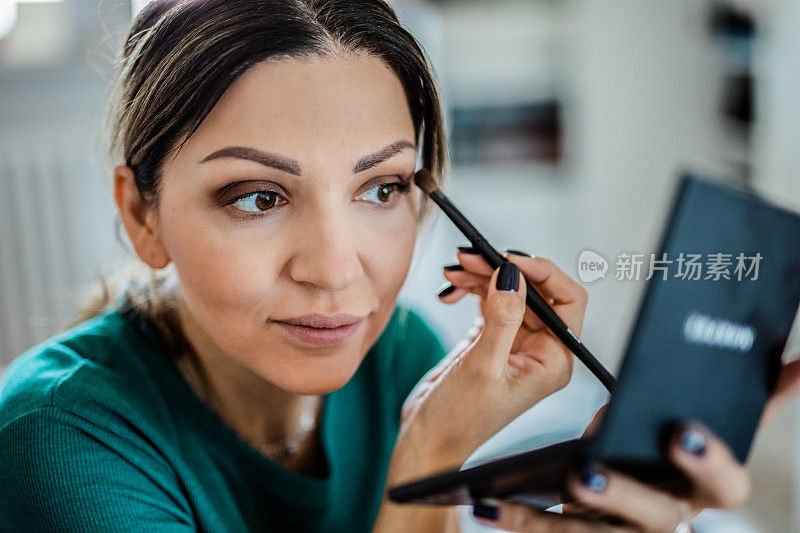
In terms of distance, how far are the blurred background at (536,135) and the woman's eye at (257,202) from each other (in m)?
1.52

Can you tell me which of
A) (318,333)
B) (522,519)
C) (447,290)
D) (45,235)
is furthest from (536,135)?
(522,519)

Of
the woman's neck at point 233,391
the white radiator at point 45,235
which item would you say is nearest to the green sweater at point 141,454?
the woman's neck at point 233,391

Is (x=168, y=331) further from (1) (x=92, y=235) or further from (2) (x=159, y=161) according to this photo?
(1) (x=92, y=235)

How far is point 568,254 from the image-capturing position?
9.75 ft

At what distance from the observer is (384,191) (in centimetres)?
69

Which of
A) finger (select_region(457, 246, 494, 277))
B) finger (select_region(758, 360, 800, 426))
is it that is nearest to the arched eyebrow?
finger (select_region(457, 246, 494, 277))

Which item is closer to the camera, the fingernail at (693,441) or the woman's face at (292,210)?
the fingernail at (693,441)

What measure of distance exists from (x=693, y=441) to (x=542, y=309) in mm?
232

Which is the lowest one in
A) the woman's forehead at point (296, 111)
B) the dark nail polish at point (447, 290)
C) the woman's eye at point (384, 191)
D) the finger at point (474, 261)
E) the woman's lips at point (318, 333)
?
the woman's lips at point (318, 333)

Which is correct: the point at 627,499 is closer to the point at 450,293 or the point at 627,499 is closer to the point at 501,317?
the point at 501,317

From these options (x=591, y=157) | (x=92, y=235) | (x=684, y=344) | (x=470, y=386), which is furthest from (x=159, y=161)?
(x=591, y=157)

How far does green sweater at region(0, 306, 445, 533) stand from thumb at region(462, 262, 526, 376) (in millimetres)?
324

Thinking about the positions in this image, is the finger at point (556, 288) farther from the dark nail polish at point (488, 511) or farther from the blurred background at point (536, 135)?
the blurred background at point (536, 135)

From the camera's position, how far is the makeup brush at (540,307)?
0.59m
